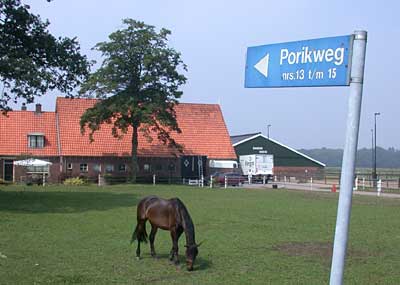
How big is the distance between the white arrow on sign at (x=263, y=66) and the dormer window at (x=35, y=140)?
61178 millimetres

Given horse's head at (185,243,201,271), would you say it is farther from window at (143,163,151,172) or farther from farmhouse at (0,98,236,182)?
window at (143,163,151,172)

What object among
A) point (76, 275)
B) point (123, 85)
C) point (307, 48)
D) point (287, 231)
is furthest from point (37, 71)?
point (123, 85)

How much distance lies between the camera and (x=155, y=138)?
Result: 69625mm

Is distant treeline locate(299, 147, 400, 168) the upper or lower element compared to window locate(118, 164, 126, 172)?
upper

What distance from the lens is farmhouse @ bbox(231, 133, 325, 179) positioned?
8475 cm

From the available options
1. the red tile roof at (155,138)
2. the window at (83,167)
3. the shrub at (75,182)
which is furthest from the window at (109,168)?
the shrub at (75,182)

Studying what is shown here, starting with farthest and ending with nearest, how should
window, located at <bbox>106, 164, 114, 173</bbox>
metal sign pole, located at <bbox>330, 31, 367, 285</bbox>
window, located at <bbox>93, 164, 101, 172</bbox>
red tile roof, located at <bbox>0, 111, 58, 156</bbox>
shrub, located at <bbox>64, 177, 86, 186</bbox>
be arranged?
window, located at <bbox>106, 164, 114, 173</bbox>, window, located at <bbox>93, 164, 101, 172</bbox>, red tile roof, located at <bbox>0, 111, 58, 156</bbox>, shrub, located at <bbox>64, 177, 86, 186</bbox>, metal sign pole, located at <bbox>330, 31, 367, 285</bbox>

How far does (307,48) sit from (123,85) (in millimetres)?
54098

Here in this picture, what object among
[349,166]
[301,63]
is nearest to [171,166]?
[301,63]

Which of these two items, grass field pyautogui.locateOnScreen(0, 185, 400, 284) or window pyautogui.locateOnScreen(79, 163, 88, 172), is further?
window pyautogui.locateOnScreen(79, 163, 88, 172)

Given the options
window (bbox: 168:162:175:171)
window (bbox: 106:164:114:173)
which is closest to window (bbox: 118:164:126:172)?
window (bbox: 106:164:114:173)

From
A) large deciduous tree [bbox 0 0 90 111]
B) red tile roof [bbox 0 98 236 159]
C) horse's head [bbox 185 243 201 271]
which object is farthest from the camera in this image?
red tile roof [bbox 0 98 236 159]

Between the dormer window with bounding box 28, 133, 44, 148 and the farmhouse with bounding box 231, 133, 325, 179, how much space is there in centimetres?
2971

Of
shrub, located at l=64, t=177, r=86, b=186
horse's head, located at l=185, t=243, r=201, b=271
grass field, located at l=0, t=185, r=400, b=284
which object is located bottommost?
shrub, located at l=64, t=177, r=86, b=186
